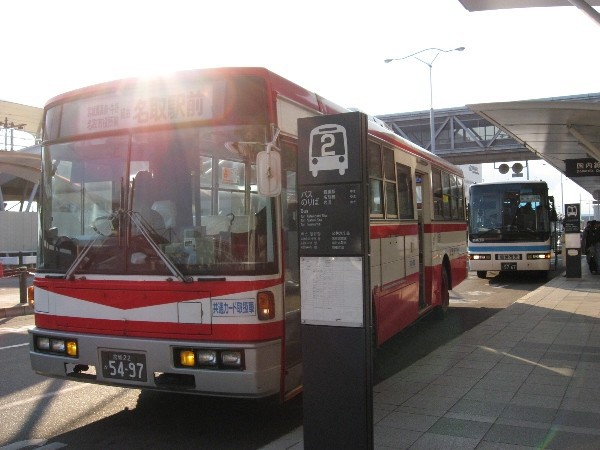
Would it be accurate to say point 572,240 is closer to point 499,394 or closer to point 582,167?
point 582,167

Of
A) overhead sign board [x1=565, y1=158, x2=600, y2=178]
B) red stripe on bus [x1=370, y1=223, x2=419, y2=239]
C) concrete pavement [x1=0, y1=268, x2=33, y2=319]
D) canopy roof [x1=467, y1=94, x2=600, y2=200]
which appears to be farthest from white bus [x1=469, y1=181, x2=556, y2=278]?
concrete pavement [x1=0, y1=268, x2=33, y2=319]

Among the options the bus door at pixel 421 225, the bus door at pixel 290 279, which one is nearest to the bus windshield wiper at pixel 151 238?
the bus door at pixel 290 279

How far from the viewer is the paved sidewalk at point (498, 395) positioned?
16.2ft

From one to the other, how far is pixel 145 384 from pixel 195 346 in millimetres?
593

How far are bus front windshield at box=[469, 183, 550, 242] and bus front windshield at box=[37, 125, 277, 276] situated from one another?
15.7 metres

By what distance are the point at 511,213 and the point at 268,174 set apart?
16.1 meters

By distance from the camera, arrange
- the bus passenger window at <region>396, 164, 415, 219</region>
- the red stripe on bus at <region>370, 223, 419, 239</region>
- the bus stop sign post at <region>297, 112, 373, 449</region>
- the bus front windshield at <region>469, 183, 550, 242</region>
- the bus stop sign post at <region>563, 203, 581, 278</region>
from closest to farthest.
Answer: the bus stop sign post at <region>297, 112, 373, 449</region>, the red stripe on bus at <region>370, 223, 419, 239</region>, the bus passenger window at <region>396, 164, 415, 219</region>, the bus stop sign post at <region>563, 203, 581, 278</region>, the bus front windshield at <region>469, 183, 550, 242</region>

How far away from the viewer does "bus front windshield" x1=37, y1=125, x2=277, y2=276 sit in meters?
5.12

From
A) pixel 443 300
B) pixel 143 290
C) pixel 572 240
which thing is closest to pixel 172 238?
pixel 143 290

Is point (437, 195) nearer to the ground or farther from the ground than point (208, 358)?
farther from the ground

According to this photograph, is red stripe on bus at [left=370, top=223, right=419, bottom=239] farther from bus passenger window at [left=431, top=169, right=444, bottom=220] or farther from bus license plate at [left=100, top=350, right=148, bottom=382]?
bus license plate at [left=100, top=350, right=148, bottom=382]

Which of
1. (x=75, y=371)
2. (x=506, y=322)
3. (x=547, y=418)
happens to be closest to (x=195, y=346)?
(x=75, y=371)

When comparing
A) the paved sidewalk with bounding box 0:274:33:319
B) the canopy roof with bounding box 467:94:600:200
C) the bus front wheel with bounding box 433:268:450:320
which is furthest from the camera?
the paved sidewalk with bounding box 0:274:33:319

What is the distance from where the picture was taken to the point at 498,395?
6188 millimetres
